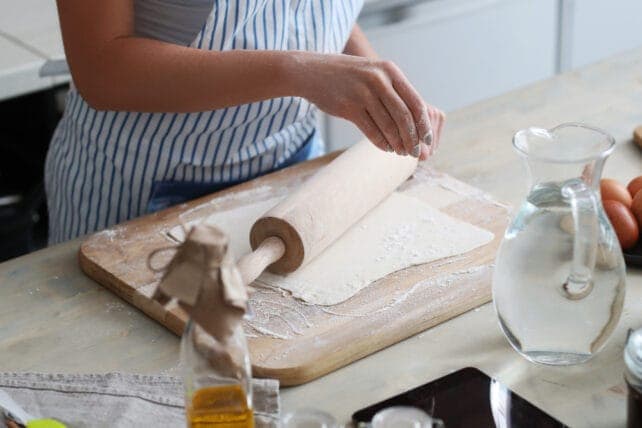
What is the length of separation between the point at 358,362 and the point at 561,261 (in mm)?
252

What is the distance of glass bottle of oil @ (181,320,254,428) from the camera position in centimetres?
80

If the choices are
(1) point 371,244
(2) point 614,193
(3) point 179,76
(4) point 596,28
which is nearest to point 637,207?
(2) point 614,193

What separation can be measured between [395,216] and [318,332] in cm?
29

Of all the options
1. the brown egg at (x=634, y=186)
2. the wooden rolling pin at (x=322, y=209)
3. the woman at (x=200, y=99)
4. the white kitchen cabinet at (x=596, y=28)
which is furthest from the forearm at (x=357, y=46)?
the white kitchen cabinet at (x=596, y=28)

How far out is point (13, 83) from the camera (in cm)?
193

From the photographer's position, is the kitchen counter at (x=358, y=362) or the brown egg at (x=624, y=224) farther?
the brown egg at (x=624, y=224)

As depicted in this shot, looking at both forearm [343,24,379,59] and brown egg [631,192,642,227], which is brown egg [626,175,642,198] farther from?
forearm [343,24,379,59]

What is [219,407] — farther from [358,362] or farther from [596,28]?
[596,28]

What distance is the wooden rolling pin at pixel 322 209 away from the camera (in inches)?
47.4

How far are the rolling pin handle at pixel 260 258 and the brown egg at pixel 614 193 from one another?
0.40 meters

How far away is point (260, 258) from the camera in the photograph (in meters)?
1.18

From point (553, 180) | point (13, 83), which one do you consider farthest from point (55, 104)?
point (553, 180)

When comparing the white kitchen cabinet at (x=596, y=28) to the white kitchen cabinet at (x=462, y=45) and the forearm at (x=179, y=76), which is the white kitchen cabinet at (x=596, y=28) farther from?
the forearm at (x=179, y=76)

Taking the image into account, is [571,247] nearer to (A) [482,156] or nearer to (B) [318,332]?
(B) [318,332]
